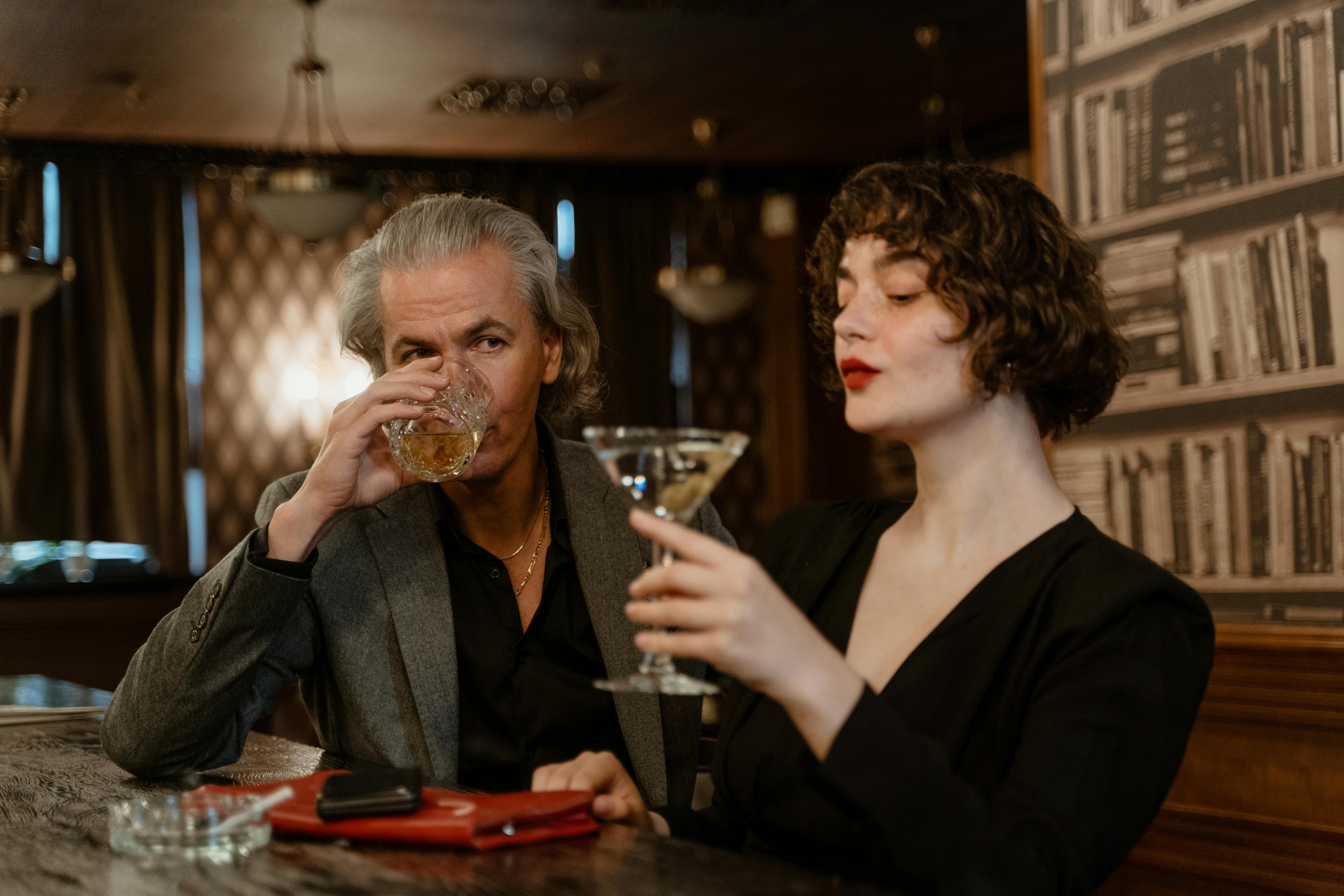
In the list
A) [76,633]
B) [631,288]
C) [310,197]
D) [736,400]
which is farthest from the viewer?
[736,400]

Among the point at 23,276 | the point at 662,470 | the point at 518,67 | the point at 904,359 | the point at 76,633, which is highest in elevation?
the point at 518,67

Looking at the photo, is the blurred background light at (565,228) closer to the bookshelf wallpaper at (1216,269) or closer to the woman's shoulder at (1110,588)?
the bookshelf wallpaper at (1216,269)

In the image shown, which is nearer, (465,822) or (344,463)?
(465,822)

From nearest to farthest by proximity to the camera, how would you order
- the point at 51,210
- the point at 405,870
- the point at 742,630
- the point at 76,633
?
the point at 742,630 → the point at 405,870 → the point at 76,633 → the point at 51,210

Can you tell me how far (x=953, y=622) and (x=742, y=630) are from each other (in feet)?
1.44

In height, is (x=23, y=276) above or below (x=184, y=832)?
above

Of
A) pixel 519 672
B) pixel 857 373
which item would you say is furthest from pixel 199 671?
pixel 857 373

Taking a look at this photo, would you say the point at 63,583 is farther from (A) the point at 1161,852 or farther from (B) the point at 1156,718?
(B) the point at 1156,718

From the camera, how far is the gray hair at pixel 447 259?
2086 mm

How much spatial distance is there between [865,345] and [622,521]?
0.80 meters

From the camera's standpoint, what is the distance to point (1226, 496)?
2.38 metres

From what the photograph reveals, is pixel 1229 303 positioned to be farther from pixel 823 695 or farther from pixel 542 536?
pixel 823 695

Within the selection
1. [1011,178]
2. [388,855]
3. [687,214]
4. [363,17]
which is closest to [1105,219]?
[1011,178]

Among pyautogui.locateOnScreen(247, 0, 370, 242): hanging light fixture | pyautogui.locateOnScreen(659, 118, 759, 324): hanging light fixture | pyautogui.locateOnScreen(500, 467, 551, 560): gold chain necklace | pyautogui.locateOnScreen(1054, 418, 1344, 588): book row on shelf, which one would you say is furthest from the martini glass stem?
pyautogui.locateOnScreen(659, 118, 759, 324): hanging light fixture
